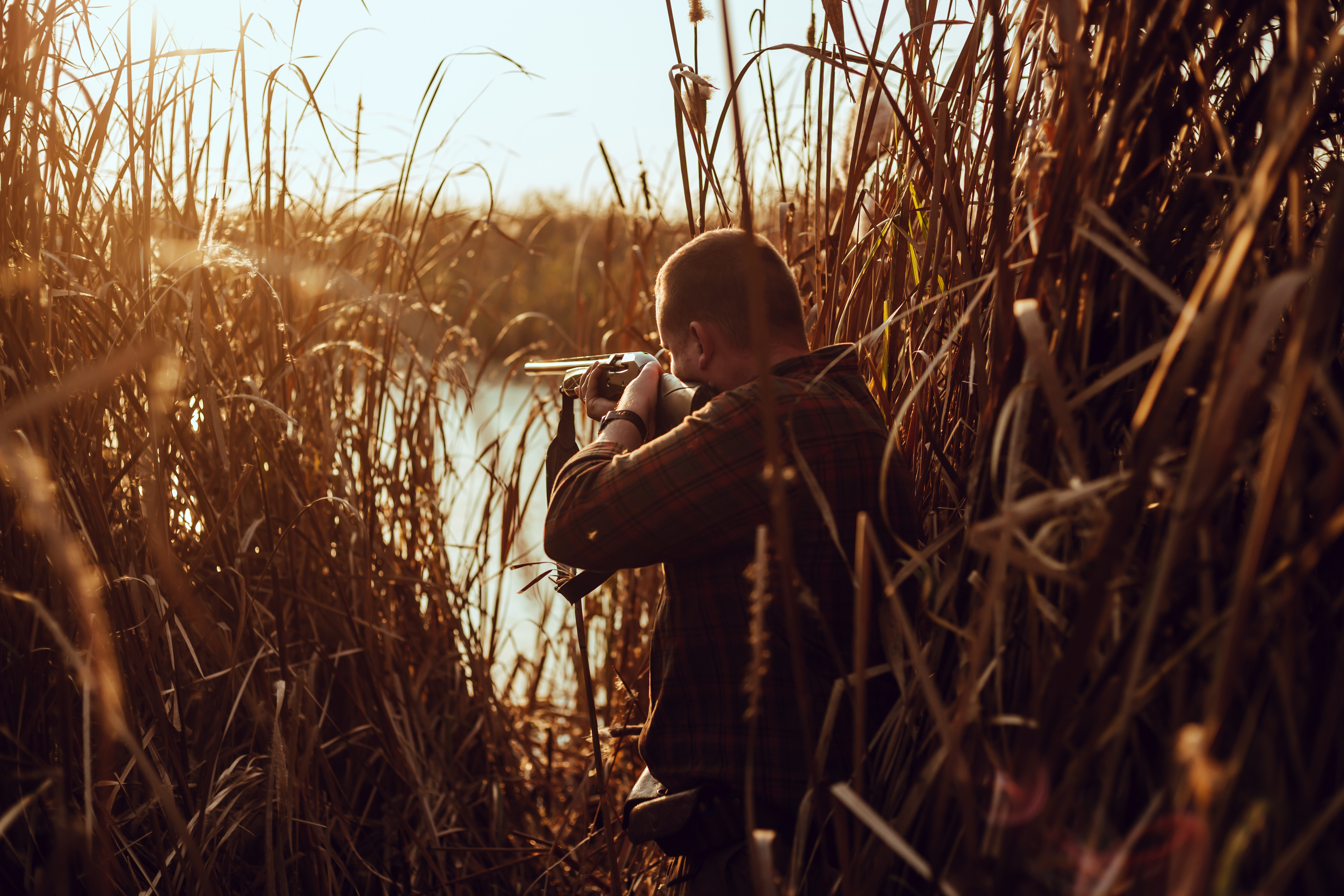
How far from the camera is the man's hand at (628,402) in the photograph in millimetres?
1242

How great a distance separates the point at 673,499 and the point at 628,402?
0.25m

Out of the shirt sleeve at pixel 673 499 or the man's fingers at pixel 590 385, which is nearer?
→ the shirt sleeve at pixel 673 499

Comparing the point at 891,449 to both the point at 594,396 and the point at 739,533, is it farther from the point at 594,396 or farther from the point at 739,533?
the point at 594,396

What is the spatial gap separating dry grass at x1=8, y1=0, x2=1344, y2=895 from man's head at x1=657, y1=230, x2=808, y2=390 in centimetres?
12


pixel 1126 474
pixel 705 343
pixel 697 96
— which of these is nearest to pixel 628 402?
pixel 705 343

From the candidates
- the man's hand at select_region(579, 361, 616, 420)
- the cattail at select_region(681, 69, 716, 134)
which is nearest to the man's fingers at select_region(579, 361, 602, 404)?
the man's hand at select_region(579, 361, 616, 420)

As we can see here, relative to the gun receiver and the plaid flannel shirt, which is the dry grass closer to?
the plaid flannel shirt

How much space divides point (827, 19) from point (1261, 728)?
927 millimetres

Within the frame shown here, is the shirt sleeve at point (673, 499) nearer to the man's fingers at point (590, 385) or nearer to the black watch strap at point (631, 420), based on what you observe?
the black watch strap at point (631, 420)

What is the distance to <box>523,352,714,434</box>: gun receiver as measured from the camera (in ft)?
4.12

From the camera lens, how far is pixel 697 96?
122cm

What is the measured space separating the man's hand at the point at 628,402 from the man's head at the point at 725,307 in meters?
0.06

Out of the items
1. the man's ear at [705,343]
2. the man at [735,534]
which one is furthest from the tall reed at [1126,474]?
the man's ear at [705,343]

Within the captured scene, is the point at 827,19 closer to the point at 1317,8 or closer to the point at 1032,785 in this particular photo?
the point at 1317,8
